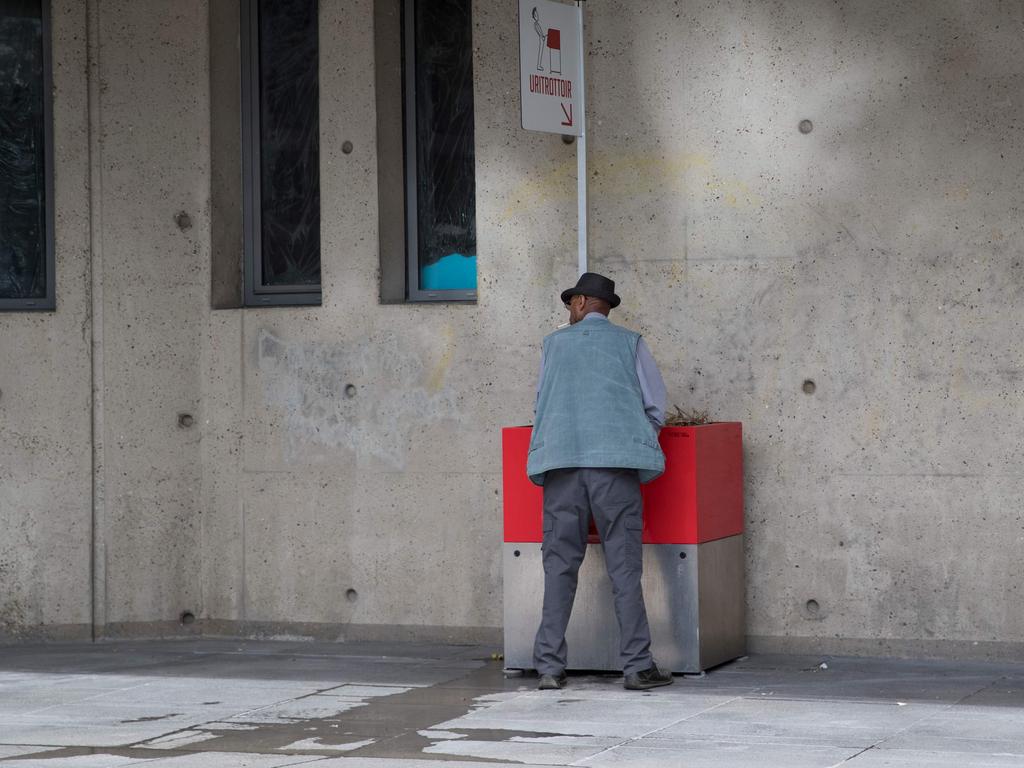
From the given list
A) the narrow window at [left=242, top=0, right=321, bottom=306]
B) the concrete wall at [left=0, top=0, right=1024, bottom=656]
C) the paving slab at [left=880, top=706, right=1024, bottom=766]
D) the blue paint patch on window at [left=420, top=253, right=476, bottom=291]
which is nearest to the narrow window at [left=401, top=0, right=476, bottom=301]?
the blue paint patch on window at [left=420, top=253, right=476, bottom=291]

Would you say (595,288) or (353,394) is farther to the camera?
(353,394)

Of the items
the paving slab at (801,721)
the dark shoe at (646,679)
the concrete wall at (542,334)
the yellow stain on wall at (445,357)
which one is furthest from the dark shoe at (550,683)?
the yellow stain on wall at (445,357)

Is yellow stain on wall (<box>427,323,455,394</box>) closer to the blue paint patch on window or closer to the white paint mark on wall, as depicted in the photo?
the white paint mark on wall

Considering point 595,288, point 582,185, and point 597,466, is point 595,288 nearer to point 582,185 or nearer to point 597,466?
point 597,466

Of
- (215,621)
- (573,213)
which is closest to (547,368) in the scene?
(573,213)

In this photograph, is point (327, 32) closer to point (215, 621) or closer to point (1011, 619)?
point (215, 621)

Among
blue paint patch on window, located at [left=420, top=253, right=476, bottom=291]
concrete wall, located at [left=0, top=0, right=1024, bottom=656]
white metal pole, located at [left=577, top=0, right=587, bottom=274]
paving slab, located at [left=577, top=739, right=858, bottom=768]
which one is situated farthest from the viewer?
blue paint patch on window, located at [left=420, top=253, right=476, bottom=291]

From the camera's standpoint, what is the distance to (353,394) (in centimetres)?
995

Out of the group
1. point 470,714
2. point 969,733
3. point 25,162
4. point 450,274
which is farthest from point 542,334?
point 969,733

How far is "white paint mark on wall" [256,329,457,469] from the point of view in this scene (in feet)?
32.2

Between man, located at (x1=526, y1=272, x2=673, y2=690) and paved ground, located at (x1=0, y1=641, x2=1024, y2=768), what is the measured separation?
281mm

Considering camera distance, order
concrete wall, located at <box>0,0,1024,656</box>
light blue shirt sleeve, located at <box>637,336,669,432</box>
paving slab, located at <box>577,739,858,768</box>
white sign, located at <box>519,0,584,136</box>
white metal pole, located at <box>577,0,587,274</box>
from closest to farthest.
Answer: paving slab, located at <box>577,739,858,768</box> < light blue shirt sleeve, located at <box>637,336,669,432</box> < white sign, located at <box>519,0,584,136</box> < concrete wall, located at <box>0,0,1024,656</box> < white metal pole, located at <box>577,0,587,274</box>

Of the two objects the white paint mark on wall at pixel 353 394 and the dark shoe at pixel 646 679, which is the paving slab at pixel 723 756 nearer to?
the dark shoe at pixel 646 679

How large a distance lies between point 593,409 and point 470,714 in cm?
158
